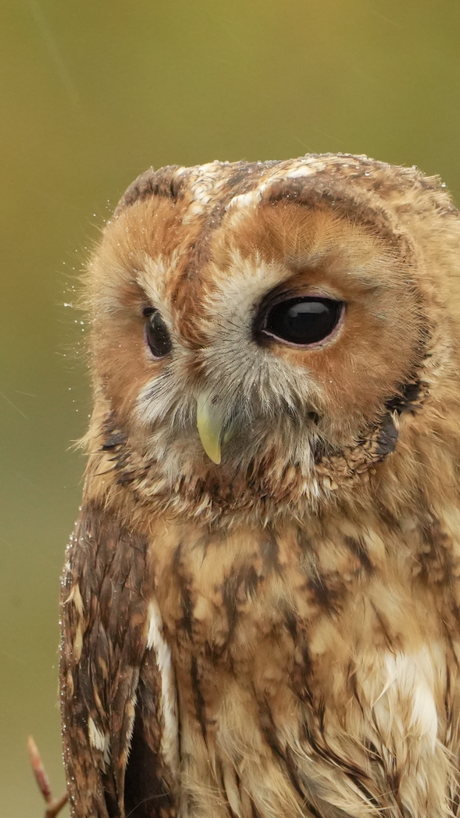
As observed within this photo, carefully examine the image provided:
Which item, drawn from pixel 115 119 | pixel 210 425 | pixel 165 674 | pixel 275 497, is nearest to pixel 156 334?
pixel 210 425

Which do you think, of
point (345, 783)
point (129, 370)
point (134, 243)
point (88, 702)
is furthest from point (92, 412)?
point (345, 783)

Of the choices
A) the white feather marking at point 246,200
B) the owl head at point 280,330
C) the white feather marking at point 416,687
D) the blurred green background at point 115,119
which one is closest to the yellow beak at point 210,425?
the owl head at point 280,330

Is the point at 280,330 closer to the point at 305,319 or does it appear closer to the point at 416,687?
the point at 305,319

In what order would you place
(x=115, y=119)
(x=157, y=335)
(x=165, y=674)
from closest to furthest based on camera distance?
1. (x=157, y=335)
2. (x=165, y=674)
3. (x=115, y=119)

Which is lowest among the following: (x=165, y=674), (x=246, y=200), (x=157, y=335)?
(x=165, y=674)

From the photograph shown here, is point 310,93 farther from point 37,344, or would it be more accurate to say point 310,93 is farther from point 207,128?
point 37,344

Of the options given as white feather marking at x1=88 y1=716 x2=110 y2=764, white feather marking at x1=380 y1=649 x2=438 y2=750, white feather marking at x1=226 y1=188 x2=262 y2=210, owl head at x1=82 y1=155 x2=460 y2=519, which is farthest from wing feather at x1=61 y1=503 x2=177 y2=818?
white feather marking at x1=226 y1=188 x2=262 y2=210

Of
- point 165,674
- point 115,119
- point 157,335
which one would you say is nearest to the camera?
point 157,335

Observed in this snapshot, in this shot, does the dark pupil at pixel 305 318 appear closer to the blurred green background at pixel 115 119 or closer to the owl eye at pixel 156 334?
the owl eye at pixel 156 334
